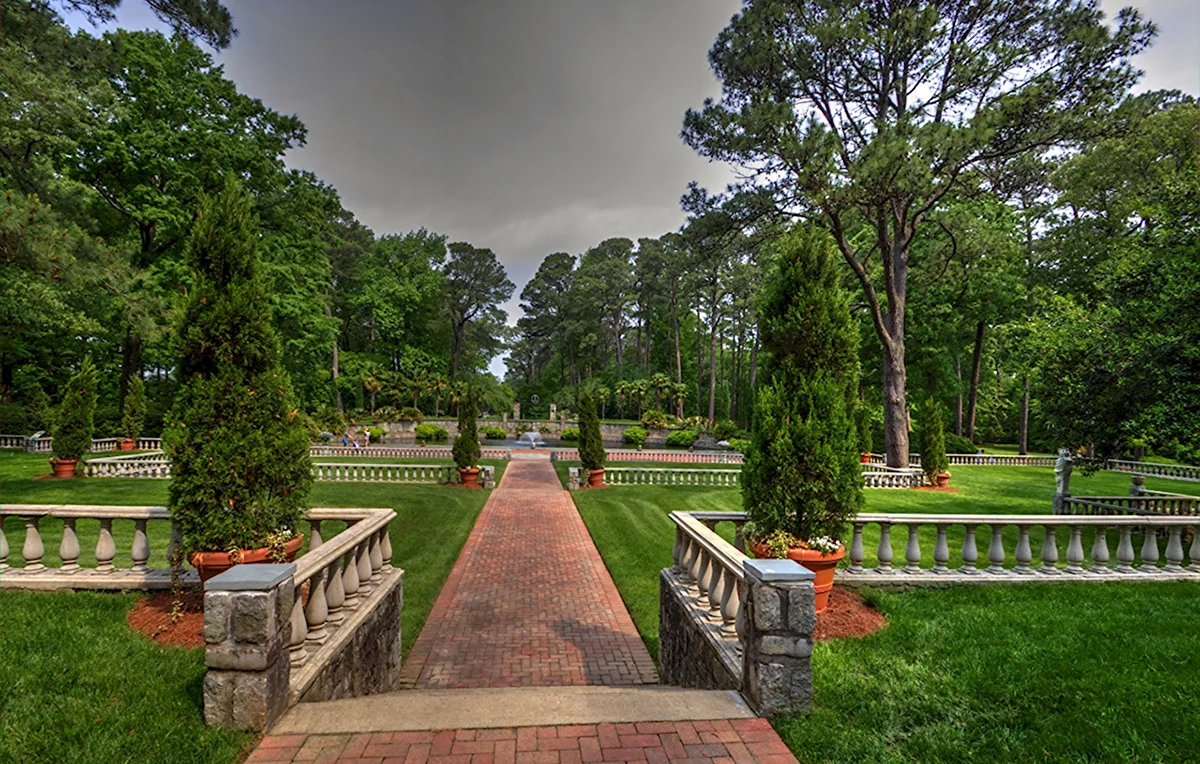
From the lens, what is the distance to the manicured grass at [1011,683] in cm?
286

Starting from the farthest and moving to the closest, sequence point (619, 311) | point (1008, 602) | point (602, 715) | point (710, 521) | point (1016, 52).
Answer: point (619, 311)
point (1016, 52)
point (710, 521)
point (1008, 602)
point (602, 715)

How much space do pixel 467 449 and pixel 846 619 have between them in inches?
509

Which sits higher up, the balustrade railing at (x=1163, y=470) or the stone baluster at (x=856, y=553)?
the stone baluster at (x=856, y=553)

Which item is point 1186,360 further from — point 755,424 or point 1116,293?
point 755,424

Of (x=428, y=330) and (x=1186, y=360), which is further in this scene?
(x=428, y=330)

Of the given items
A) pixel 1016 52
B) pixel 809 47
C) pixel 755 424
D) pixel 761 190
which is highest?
pixel 809 47

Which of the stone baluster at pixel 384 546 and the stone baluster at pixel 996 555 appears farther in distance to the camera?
the stone baluster at pixel 996 555

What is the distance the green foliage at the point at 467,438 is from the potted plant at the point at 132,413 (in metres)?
15.2

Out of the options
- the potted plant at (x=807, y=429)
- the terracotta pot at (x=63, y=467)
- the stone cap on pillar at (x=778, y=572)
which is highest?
the potted plant at (x=807, y=429)

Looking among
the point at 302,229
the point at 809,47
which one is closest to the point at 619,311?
the point at 302,229

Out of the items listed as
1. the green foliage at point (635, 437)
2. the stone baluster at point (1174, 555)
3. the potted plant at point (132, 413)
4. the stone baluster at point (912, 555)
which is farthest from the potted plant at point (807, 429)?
the green foliage at point (635, 437)

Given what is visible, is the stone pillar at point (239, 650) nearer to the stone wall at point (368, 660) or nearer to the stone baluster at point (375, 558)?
the stone wall at point (368, 660)

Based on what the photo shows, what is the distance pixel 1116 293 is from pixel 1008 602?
18.5ft

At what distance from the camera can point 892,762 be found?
2.76m
